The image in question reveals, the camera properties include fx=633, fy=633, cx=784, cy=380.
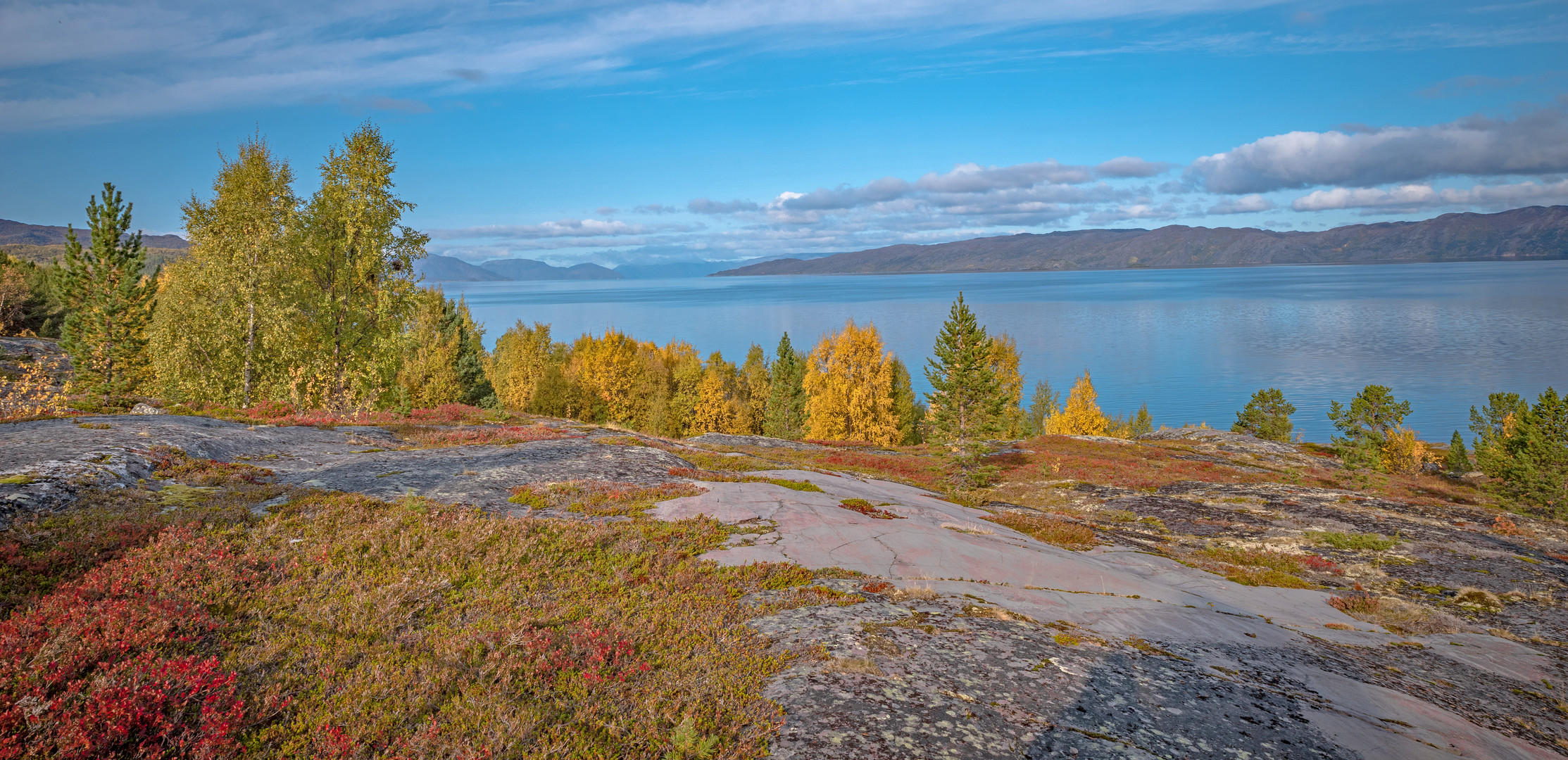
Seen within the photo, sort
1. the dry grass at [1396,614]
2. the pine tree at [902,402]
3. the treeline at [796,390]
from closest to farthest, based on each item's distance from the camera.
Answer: the dry grass at [1396,614] → the treeline at [796,390] → the pine tree at [902,402]

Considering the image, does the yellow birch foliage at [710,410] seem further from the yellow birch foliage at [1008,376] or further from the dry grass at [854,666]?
the dry grass at [854,666]

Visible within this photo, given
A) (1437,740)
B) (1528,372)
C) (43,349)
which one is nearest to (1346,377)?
(1528,372)

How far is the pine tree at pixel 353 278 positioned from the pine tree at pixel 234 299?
43.4 inches

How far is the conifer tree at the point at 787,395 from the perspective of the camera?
84.9 metres

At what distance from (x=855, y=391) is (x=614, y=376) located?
30.6 meters

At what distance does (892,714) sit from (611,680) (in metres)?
3.01

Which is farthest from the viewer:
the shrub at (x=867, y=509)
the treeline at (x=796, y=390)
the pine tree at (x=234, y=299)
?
the treeline at (x=796, y=390)

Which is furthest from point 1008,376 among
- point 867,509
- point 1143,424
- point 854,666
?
point 854,666

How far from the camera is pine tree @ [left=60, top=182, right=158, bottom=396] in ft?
126

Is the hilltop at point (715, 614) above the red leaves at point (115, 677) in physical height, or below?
below

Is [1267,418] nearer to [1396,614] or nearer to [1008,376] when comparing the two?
[1008,376]

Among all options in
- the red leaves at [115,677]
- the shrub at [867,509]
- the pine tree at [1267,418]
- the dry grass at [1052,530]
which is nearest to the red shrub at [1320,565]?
the dry grass at [1052,530]

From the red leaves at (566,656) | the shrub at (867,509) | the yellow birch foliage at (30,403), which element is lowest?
the shrub at (867,509)

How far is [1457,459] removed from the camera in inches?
2335
